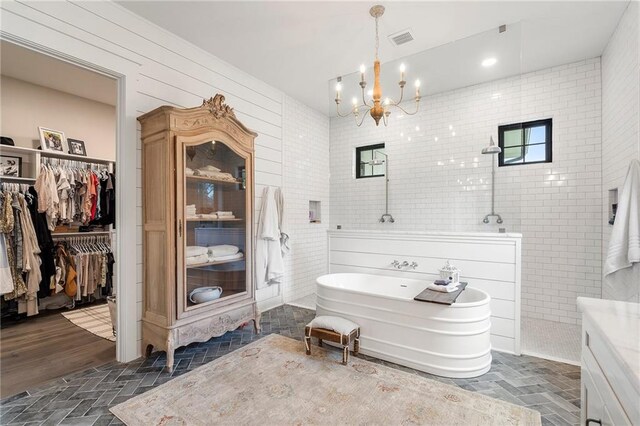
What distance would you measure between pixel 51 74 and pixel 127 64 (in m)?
1.92

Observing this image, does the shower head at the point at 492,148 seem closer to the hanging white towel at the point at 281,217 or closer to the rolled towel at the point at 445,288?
the rolled towel at the point at 445,288

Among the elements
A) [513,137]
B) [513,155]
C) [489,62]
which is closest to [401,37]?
[489,62]

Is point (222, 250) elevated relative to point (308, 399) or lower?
elevated

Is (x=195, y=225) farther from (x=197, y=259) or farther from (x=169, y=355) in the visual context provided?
(x=169, y=355)

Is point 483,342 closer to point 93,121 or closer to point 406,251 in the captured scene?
point 406,251

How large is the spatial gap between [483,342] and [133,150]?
3.49m

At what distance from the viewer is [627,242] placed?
238cm

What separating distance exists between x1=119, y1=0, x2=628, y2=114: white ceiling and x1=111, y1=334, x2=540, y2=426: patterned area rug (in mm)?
3131

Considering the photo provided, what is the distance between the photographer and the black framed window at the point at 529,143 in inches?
137

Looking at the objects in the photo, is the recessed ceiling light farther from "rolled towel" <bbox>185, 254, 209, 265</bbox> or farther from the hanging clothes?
the hanging clothes

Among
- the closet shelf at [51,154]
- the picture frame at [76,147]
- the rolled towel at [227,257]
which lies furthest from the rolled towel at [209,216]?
the picture frame at [76,147]

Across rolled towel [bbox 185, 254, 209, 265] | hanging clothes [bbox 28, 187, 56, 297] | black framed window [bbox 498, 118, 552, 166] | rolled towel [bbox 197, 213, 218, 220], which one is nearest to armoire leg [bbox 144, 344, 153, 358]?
rolled towel [bbox 185, 254, 209, 265]

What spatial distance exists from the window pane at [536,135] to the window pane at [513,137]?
0.57 ft

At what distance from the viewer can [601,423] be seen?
36.2 inches
